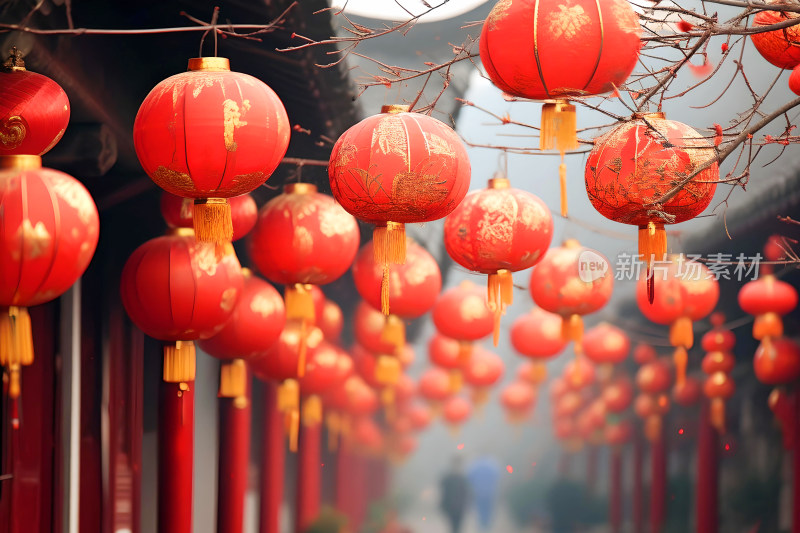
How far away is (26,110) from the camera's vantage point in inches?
107

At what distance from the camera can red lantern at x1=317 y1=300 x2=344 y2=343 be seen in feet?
23.2

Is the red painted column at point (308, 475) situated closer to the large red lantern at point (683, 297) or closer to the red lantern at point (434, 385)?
the red lantern at point (434, 385)

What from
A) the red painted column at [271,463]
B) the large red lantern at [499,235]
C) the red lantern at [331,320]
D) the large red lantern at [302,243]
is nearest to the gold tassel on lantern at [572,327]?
the large red lantern at [499,235]

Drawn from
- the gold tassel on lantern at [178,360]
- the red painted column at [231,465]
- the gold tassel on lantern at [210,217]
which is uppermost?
the gold tassel on lantern at [210,217]

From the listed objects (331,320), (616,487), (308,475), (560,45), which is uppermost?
(560,45)

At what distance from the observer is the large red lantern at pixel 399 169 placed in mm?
2992

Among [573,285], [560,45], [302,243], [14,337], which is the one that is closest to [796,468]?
[573,285]

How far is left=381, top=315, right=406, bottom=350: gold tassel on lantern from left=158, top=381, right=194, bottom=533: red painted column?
1.26 meters

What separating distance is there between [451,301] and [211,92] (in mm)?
3234

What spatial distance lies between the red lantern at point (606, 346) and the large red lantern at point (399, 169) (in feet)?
17.2

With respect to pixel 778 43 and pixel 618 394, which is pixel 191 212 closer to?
pixel 778 43

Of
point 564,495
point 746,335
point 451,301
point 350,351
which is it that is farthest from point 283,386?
point 564,495

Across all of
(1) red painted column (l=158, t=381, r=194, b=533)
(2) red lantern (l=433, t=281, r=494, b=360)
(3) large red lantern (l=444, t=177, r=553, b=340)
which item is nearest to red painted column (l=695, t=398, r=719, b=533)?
(2) red lantern (l=433, t=281, r=494, b=360)

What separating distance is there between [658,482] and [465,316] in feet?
10.00
